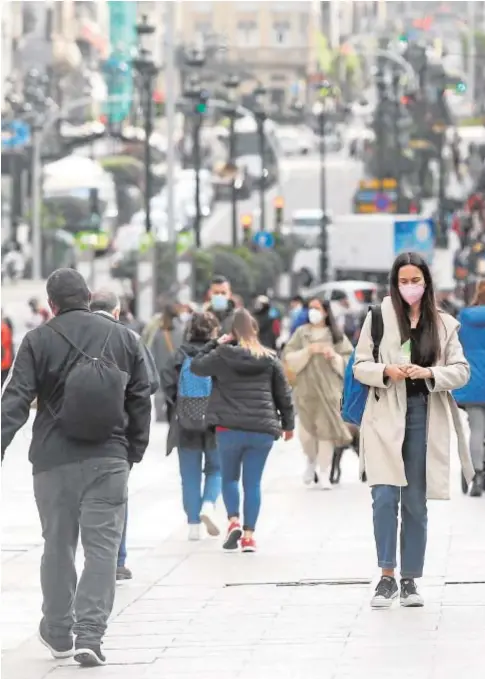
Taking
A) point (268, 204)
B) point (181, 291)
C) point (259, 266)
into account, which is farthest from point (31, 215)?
point (181, 291)

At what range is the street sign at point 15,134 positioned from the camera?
260 ft

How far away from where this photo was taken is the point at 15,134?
8012cm

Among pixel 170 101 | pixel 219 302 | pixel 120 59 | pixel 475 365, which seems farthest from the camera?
pixel 120 59

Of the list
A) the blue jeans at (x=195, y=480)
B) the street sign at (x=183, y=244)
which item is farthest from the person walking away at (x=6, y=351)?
the street sign at (x=183, y=244)

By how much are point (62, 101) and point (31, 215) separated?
61869 mm

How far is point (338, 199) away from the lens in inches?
4035

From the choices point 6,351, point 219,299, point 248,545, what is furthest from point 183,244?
point 248,545

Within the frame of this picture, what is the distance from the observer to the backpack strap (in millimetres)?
10758

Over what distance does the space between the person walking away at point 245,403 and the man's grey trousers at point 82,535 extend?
433 cm

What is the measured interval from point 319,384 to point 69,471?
370 inches

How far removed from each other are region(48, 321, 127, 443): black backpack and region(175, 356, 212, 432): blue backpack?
16.3ft

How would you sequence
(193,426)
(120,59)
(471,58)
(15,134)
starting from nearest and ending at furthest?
1. (193,426)
2. (15,134)
3. (120,59)
4. (471,58)

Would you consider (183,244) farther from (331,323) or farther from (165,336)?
(331,323)

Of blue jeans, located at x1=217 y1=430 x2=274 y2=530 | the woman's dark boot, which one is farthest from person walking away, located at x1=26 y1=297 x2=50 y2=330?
blue jeans, located at x1=217 y1=430 x2=274 y2=530
